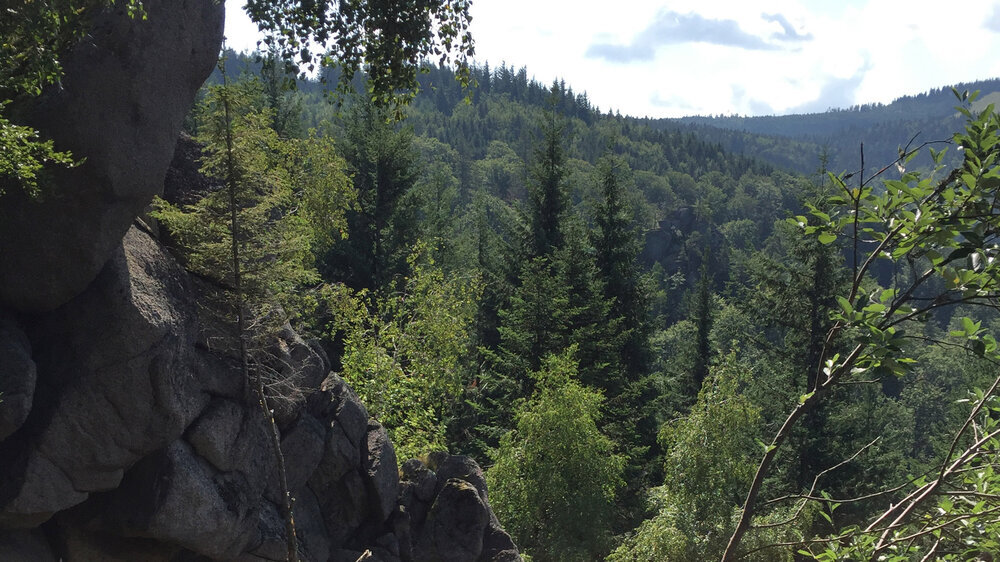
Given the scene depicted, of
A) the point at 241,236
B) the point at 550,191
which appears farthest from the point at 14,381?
the point at 550,191

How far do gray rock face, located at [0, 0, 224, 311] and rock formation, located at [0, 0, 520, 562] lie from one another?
2cm

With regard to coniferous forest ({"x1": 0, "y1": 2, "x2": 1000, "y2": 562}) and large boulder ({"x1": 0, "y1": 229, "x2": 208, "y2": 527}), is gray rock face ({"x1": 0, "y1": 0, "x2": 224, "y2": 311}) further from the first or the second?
coniferous forest ({"x1": 0, "y1": 2, "x2": 1000, "y2": 562})

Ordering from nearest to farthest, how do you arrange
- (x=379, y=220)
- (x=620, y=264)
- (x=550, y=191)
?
(x=620, y=264) < (x=550, y=191) < (x=379, y=220)

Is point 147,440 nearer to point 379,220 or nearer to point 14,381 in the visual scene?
point 14,381

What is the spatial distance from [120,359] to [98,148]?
8.54 ft

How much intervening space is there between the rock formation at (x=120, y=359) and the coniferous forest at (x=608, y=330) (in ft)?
2.15

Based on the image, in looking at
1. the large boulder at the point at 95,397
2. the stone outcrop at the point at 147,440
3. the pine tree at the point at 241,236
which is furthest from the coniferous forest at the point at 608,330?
the large boulder at the point at 95,397

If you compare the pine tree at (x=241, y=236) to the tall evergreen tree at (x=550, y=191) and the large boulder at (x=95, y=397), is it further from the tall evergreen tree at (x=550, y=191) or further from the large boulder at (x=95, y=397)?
the tall evergreen tree at (x=550, y=191)

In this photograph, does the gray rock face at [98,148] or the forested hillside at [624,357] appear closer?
the forested hillside at [624,357]

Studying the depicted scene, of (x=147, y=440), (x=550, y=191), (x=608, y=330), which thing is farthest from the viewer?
(x=550, y=191)

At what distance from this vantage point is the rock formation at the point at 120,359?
816 centimetres

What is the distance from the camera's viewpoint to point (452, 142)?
18912cm

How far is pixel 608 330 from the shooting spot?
2673 cm

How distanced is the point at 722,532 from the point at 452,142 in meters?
178
